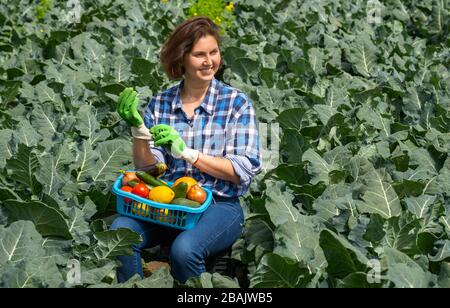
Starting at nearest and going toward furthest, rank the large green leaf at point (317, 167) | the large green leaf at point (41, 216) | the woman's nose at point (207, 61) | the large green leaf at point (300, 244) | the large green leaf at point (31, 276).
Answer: the large green leaf at point (31, 276), the large green leaf at point (300, 244), the large green leaf at point (41, 216), the woman's nose at point (207, 61), the large green leaf at point (317, 167)

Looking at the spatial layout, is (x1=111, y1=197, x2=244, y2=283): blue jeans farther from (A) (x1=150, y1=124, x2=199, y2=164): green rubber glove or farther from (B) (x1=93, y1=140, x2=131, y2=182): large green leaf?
(B) (x1=93, y1=140, x2=131, y2=182): large green leaf

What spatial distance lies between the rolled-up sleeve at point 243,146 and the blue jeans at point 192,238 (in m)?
0.19

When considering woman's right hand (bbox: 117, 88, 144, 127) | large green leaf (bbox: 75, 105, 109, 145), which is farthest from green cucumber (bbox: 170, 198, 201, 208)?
large green leaf (bbox: 75, 105, 109, 145)

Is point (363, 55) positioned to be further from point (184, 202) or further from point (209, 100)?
point (184, 202)

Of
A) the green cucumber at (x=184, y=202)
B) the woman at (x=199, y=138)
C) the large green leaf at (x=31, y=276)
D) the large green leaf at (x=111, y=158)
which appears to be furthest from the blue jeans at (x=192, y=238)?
the large green leaf at (x=111, y=158)

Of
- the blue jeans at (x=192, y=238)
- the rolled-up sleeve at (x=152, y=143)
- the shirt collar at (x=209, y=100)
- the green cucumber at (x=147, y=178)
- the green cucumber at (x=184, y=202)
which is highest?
the shirt collar at (x=209, y=100)

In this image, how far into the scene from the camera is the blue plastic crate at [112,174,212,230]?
4207 mm

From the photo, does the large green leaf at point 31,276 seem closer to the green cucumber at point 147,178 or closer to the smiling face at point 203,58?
the green cucumber at point 147,178

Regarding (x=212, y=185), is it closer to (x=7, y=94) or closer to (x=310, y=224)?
A: (x=310, y=224)

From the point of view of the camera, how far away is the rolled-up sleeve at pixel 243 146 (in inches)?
174

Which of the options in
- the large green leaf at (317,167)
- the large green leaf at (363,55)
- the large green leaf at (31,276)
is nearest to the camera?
the large green leaf at (31,276)

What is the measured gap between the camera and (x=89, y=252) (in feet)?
13.7
